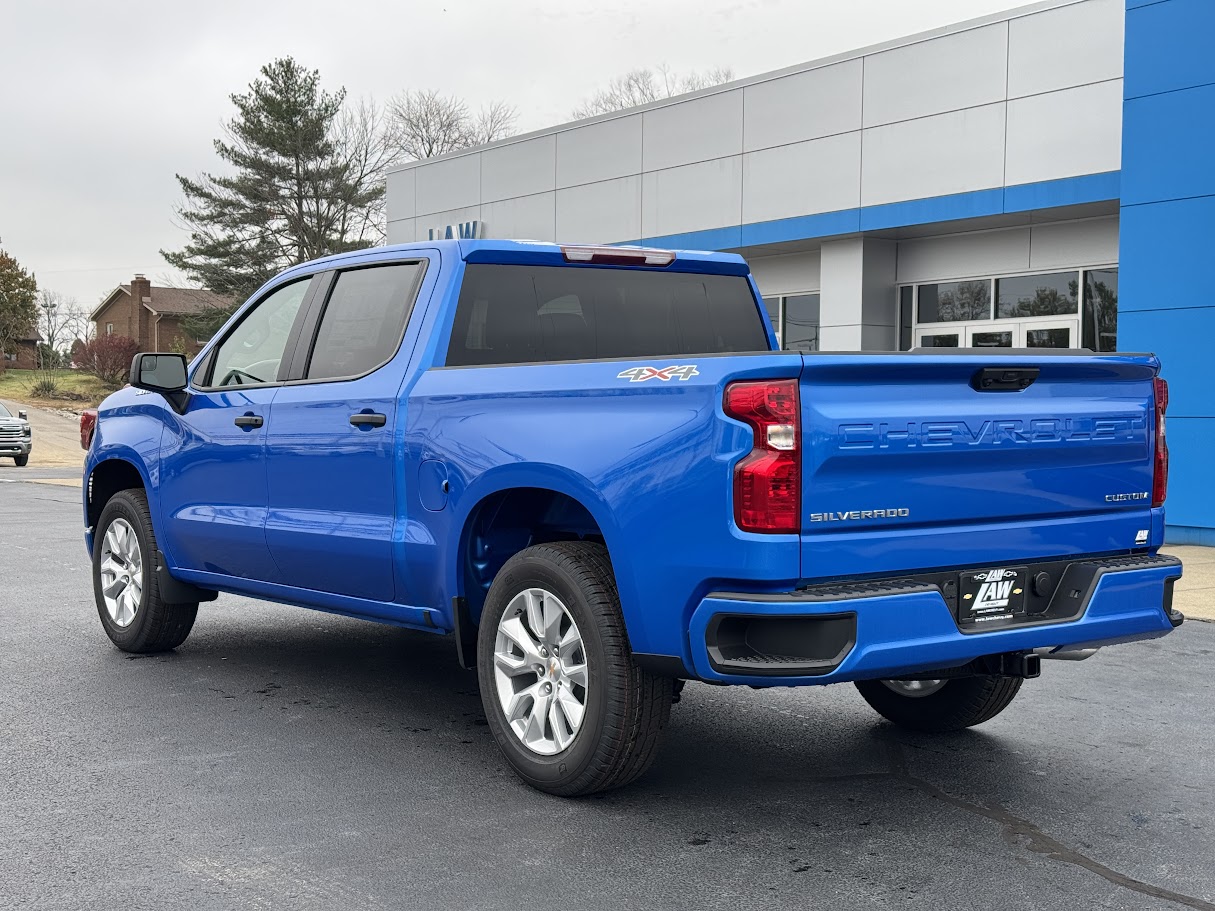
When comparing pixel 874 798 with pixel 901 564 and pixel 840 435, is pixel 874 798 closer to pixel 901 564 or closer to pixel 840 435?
pixel 901 564

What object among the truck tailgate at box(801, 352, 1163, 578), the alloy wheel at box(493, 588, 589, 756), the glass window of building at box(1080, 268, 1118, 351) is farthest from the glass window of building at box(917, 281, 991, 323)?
the alloy wheel at box(493, 588, 589, 756)

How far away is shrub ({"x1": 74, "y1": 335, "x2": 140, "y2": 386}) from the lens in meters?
65.4

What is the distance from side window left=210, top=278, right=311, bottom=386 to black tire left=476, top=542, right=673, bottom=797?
2337 mm

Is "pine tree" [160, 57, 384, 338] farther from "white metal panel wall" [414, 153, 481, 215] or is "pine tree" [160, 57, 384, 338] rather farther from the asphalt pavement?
the asphalt pavement

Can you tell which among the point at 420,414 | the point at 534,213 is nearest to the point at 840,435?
the point at 420,414

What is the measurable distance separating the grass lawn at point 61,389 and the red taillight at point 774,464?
59.8 metres

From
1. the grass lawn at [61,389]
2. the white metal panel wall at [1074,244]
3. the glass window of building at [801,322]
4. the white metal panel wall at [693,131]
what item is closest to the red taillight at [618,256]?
the white metal panel wall at [1074,244]

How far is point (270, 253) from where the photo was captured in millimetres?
55312

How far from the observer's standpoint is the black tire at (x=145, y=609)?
7.25 meters

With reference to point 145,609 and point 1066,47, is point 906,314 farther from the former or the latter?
point 145,609

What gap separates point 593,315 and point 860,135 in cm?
1430

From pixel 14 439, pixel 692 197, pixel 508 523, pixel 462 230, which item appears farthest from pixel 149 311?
pixel 508 523

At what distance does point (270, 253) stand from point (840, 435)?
53.8 m

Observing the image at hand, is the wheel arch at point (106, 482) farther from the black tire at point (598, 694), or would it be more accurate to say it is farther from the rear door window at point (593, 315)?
the black tire at point (598, 694)
